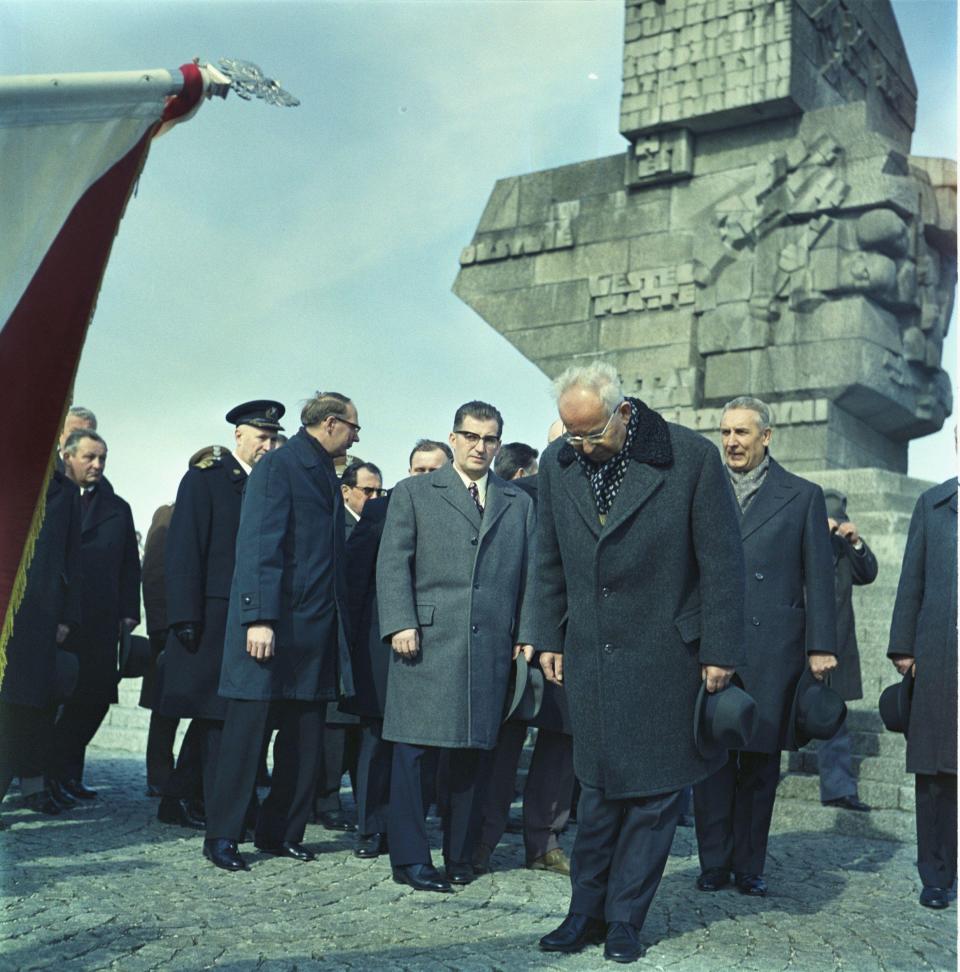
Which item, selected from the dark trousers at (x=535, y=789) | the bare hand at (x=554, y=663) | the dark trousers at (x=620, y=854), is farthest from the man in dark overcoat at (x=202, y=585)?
the dark trousers at (x=620, y=854)

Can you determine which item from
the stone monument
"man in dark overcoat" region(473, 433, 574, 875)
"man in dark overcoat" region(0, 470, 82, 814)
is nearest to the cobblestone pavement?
"man in dark overcoat" region(473, 433, 574, 875)

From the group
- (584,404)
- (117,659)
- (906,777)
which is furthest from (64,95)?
(906,777)

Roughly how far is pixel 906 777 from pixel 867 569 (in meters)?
1.23

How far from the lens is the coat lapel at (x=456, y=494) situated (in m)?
6.10

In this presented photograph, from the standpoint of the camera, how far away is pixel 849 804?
7684 mm

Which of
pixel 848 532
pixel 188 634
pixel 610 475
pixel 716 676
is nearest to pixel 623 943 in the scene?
pixel 716 676

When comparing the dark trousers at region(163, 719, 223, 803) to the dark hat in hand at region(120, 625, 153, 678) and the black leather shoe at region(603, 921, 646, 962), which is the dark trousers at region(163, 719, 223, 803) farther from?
the black leather shoe at region(603, 921, 646, 962)

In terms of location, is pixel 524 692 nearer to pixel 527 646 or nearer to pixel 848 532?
pixel 527 646

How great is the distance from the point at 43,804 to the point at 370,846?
6.43 ft

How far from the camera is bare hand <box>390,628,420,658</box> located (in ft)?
19.3

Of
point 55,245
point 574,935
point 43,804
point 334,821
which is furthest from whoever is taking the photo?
point 334,821

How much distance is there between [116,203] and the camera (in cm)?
319

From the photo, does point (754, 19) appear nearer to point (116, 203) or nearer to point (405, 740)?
point (405, 740)

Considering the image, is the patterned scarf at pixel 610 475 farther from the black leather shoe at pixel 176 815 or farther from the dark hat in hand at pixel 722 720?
the black leather shoe at pixel 176 815
